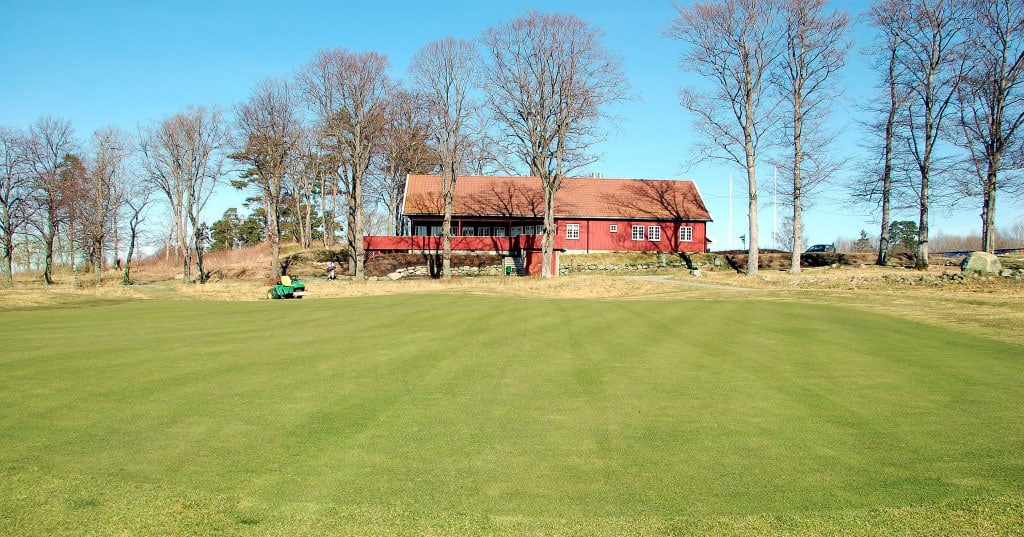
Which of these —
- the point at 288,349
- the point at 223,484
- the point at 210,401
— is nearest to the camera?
the point at 223,484

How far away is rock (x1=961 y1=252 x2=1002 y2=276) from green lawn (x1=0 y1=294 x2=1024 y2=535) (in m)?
18.8

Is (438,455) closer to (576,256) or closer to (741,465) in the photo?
(741,465)

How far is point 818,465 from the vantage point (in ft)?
19.6

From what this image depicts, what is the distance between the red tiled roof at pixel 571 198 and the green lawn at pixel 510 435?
41578mm

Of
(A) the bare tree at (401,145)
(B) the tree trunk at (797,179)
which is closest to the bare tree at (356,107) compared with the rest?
(A) the bare tree at (401,145)

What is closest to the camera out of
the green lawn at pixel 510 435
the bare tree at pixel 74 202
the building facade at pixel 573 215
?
the green lawn at pixel 510 435

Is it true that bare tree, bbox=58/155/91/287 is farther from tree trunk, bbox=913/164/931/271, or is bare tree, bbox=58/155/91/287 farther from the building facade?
tree trunk, bbox=913/164/931/271

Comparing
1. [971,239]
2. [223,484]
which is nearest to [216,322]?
[223,484]

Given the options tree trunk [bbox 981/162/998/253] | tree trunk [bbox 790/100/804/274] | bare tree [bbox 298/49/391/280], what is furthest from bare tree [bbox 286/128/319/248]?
tree trunk [bbox 981/162/998/253]

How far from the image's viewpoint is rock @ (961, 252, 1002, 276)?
2735 cm

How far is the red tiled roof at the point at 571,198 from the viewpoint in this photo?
54125 mm

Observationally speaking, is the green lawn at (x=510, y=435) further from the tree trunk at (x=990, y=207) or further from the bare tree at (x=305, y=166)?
the bare tree at (x=305, y=166)

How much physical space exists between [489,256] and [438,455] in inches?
1739

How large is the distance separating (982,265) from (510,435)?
98.1 ft
